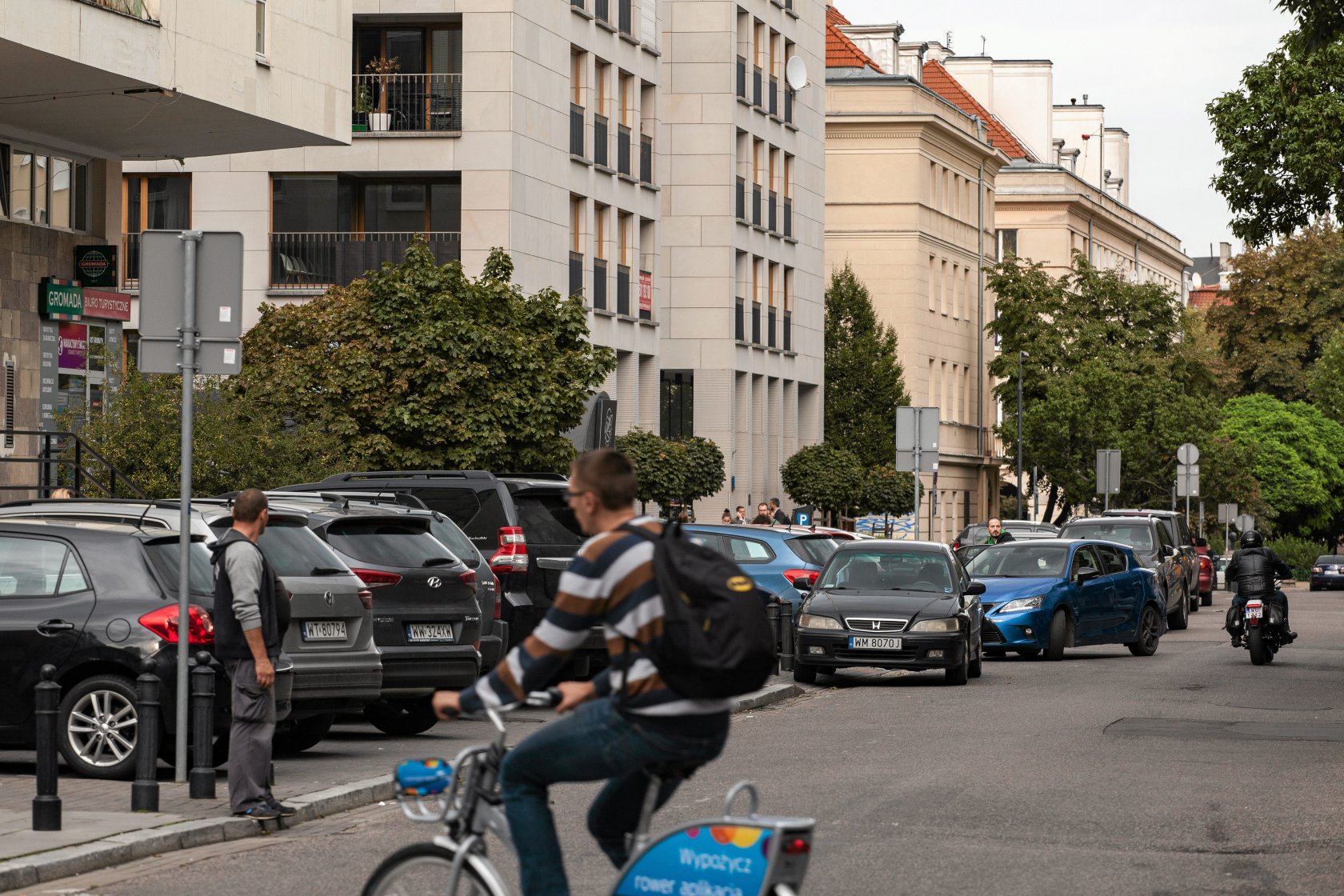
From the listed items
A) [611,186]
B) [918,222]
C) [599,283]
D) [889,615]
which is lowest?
[889,615]

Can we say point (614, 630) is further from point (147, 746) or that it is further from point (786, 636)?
point (786, 636)

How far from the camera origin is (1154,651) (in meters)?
30.9

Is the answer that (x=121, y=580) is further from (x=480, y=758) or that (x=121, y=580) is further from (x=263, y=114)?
(x=263, y=114)

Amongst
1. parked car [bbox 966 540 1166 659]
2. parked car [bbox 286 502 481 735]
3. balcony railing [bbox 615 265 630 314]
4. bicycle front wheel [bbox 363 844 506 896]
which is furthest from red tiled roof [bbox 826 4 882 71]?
bicycle front wheel [bbox 363 844 506 896]

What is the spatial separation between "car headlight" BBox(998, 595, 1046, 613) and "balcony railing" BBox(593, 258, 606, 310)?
2418cm

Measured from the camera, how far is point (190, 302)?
44.4ft

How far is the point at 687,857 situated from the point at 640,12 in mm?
50032

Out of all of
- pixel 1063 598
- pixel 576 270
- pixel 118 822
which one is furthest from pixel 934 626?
pixel 576 270

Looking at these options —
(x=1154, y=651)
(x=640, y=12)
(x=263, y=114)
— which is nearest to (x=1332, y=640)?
(x=1154, y=651)

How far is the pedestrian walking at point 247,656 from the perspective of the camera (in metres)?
11.7

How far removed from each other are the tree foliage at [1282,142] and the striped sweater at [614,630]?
24457 millimetres

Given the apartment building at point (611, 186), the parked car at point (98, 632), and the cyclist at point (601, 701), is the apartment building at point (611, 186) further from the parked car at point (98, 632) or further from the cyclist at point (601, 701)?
the cyclist at point (601, 701)

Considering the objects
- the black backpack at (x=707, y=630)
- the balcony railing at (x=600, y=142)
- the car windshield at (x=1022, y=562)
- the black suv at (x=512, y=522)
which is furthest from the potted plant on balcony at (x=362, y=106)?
the black backpack at (x=707, y=630)

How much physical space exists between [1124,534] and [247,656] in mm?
27415
